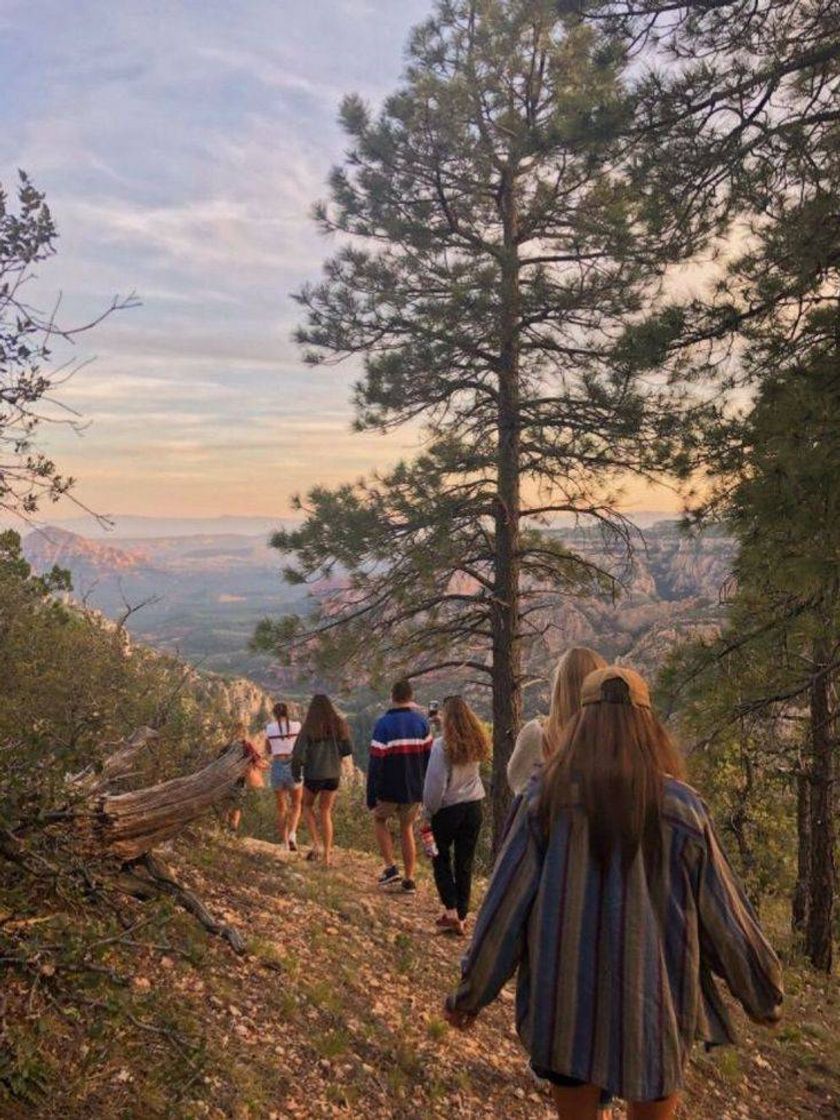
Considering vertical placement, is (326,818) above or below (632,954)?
below

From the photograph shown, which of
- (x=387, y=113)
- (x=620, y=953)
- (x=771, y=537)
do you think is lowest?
(x=620, y=953)

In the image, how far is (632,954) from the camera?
1979 mm

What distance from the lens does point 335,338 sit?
9531 millimetres

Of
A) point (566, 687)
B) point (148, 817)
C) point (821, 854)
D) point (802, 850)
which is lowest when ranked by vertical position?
point (802, 850)

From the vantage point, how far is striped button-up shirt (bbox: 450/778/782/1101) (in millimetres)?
1982

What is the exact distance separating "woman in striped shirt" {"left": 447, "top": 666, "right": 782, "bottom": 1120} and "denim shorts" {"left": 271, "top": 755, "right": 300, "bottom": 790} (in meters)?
6.44

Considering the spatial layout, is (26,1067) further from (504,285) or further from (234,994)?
(504,285)

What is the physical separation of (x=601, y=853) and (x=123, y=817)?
2962 millimetres

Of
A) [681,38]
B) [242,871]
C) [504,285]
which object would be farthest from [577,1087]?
[504,285]

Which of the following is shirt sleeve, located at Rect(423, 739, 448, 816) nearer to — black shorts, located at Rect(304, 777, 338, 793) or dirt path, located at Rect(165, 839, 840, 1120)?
dirt path, located at Rect(165, 839, 840, 1120)

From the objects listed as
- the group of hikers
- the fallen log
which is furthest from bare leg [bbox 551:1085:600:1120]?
the fallen log

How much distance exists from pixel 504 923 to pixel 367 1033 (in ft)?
8.67

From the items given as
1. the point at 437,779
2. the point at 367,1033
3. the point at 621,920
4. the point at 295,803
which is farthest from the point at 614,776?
the point at 295,803

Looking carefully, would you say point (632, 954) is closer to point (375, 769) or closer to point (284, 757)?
point (375, 769)
